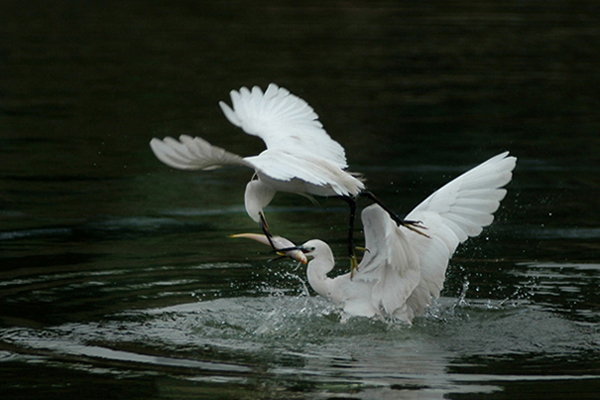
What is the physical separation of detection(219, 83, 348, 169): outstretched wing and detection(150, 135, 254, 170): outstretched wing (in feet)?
5.58

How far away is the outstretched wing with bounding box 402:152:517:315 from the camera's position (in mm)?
7703

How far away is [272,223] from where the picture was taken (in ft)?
36.2

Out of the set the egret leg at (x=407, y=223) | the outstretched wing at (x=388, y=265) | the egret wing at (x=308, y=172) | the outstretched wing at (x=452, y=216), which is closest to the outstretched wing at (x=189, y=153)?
the egret wing at (x=308, y=172)

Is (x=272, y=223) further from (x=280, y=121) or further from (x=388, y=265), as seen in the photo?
(x=388, y=265)

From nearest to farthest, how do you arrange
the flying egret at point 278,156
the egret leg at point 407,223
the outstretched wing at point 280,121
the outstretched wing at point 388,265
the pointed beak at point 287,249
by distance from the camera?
1. the flying egret at point 278,156
2. the outstretched wing at point 388,265
3. the egret leg at point 407,223
4. the pointed beak at point 287,249
5. the outstretched wing at point 280,121

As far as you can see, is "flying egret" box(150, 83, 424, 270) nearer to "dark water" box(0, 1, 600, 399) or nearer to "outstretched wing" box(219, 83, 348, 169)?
"outstretched wing" box(219, 83, 348, 169)

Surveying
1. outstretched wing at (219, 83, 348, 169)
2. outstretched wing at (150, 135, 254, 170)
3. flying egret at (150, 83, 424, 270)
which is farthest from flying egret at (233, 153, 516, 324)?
outstretched wing at (150, 135, 254, 170)

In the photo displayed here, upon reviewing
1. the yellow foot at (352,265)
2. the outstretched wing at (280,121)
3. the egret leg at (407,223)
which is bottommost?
the yellow foot at (352,265)

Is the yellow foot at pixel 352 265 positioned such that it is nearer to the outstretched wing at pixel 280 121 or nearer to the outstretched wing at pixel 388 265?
the outstretched wing at pixel 388 265

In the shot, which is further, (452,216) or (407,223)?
→ (452,216)

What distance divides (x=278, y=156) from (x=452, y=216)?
1.65 metres

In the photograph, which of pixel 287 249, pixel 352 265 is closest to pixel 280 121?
pixel 287 249

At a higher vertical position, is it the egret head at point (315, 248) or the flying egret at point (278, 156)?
the flying egret at point (278, 156)

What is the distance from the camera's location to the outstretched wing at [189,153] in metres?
5.78
